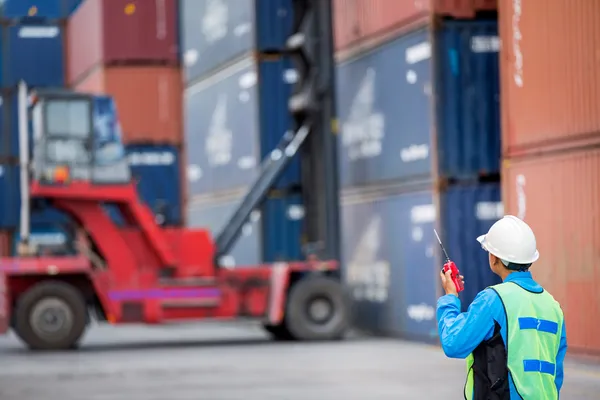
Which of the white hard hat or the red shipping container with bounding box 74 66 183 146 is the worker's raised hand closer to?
the white hard hat

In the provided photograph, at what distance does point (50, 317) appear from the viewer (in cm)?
1909

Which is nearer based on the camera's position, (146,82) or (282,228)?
(282,228)

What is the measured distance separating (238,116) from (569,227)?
10923mm

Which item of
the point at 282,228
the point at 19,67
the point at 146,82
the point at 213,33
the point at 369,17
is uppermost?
the point at 19,67

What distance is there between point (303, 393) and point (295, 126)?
9.11m

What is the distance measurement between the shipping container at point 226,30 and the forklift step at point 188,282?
5000 mm

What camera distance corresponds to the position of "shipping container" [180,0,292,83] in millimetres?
23250

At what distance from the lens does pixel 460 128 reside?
18312 mm

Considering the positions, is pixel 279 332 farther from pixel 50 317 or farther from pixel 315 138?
pixel 50 317

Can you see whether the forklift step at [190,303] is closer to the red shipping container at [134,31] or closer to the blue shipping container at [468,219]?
the blue shipping container at [468,219]

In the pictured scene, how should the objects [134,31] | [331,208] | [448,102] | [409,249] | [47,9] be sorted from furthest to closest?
[47,9]
[134,31]
[331,208]
[409,249]
[448,102]

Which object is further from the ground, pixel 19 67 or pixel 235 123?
pixel 19 67

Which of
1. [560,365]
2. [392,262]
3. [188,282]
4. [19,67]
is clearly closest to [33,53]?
[19,67]

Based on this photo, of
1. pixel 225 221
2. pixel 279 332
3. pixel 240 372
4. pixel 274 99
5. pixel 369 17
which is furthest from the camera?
pixel 225 221
